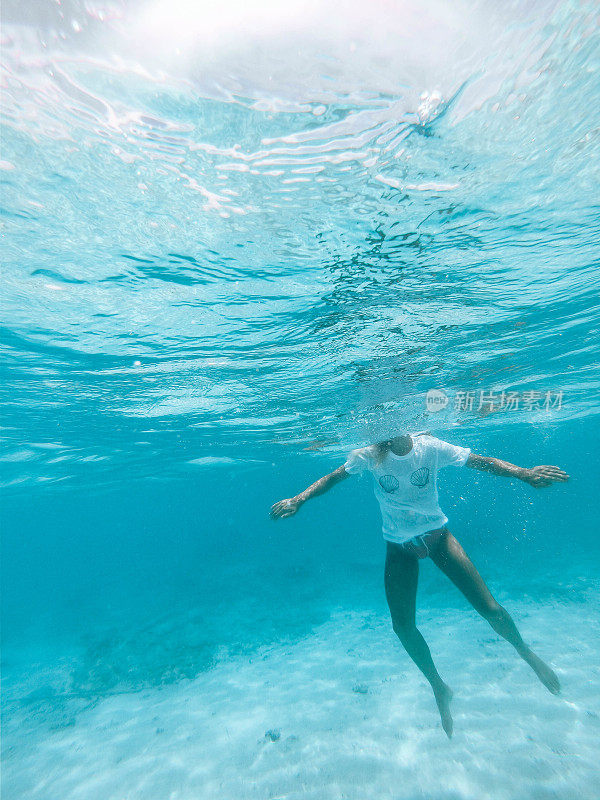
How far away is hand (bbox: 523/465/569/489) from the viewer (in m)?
5.30

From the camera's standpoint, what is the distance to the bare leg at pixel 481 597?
656 cm

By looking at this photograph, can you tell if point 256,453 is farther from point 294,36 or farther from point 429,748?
point 294,36

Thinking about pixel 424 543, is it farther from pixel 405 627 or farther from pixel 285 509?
pixel 285 509

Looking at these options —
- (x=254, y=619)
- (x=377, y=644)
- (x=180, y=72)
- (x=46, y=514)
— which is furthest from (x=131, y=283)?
(x=46, y=514)

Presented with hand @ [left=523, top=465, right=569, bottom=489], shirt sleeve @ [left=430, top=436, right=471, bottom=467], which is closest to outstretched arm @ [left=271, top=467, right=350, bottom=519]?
shirt sleeve @ [left=430, top=436, right=471, bottom=467]

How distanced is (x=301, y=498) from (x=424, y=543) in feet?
7.98

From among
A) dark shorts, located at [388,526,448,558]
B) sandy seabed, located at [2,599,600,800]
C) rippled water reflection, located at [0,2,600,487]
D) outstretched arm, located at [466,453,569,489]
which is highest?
rippled water reflection, located at [0,2,600,487]

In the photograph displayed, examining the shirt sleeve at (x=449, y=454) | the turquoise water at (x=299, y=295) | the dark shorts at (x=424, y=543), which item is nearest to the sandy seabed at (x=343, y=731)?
the turquoise water at (x=299, y=295)

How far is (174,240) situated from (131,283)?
155 centimetres

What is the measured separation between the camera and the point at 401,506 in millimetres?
7168

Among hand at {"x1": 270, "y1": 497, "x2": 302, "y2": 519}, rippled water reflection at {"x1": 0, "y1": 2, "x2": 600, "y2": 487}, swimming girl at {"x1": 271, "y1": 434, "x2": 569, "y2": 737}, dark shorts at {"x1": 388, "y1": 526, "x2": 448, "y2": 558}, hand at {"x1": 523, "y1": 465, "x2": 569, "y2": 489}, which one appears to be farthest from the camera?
dark shorts at {"x1": 388, "y1": 526, "x2": 448, "y2": 558}

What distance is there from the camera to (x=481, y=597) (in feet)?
21.6

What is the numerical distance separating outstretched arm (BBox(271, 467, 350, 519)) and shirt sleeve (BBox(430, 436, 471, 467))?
5.73 feet

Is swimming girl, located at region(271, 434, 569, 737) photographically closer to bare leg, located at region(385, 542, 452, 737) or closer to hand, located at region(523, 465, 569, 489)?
bare leg, located at region(385, 542, 452, 737)
